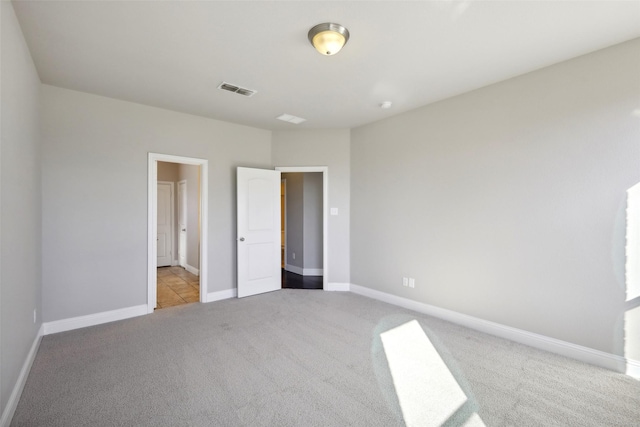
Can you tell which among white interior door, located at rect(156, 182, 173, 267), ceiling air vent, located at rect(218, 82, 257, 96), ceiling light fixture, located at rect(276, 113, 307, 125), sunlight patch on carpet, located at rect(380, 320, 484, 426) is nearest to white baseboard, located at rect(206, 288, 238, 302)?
sunlight patch on carpet, located at rect(380, 320, 484, 426)

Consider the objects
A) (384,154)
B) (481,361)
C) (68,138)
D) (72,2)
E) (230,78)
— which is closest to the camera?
(72,2)

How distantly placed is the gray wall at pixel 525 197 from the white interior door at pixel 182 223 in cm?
468

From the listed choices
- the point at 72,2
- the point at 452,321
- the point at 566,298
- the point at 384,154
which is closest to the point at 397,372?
the point at 452,321

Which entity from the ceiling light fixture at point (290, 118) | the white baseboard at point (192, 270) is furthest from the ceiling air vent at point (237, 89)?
the white baseboard at point (192, 270)

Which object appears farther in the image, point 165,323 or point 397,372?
point 165,323

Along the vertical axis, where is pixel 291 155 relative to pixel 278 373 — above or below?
above

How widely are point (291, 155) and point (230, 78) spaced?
2.08m

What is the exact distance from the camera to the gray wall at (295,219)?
646cm

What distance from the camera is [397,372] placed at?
246 centimetres

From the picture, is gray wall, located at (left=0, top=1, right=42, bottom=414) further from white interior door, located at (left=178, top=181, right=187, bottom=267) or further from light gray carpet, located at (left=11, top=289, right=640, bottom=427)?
white interior door, located at (left=178, top=181, right=187, bottom=267)

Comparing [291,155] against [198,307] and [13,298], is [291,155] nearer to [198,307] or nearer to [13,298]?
[198,307]

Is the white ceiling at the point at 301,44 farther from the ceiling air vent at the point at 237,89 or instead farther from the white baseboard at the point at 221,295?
the white baseboard at the point at 221,295

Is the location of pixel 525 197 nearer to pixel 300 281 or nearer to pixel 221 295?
pixel 300 281

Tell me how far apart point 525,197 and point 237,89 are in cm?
327
